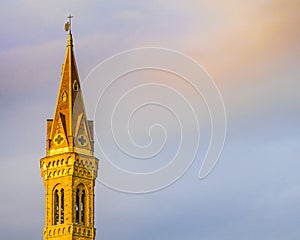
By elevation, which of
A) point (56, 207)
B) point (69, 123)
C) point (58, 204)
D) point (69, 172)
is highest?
point (69, 123)

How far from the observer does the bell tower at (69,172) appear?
84562mm

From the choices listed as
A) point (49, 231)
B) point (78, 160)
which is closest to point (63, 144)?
point (78, 160)

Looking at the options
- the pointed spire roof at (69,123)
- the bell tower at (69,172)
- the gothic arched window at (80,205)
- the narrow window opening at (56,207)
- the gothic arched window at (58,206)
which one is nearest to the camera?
the bell tower at (69,172)

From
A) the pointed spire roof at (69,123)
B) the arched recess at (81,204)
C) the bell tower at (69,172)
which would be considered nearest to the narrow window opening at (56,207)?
the bell tower at (69,172)

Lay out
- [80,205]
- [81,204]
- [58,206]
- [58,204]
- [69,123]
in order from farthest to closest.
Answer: [69,123] < [81,204] < [80,205] < [58,204] < [58,206]

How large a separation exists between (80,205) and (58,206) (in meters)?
1.79

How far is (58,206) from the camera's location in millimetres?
85438

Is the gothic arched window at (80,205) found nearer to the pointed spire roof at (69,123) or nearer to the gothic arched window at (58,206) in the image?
the gothic arched window at (58,206)

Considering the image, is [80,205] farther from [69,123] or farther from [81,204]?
[69,123]

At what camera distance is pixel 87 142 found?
87.5 meters

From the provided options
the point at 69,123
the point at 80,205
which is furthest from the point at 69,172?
the point at 69,123

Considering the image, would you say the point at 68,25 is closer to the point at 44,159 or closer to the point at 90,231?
the point at 44,159

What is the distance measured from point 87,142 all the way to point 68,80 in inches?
222

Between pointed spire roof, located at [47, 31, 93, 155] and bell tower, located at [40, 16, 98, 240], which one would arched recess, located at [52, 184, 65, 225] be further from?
pointed spire roof, located at [47, 31, 93, 155]
